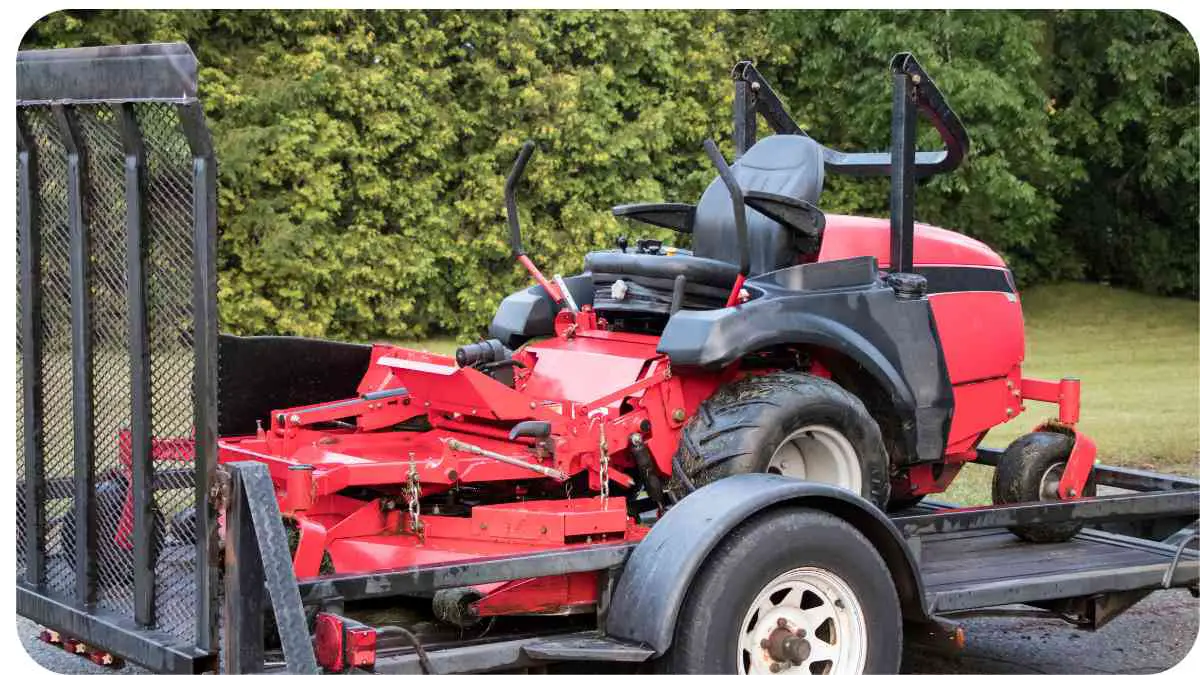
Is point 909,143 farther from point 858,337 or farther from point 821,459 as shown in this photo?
point 821,459

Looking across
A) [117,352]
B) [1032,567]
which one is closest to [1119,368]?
[1032,567]

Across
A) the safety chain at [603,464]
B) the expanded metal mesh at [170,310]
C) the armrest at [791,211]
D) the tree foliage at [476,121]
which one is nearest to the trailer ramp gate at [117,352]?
the expanded metal mesh at [170,310]

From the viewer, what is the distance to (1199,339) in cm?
2123

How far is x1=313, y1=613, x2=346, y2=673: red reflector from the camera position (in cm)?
399

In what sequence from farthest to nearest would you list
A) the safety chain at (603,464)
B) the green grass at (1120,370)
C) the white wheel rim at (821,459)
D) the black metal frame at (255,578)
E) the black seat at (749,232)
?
the green grass at (1120,370) → the black seat at (749,232) → the white wheel rim at (821,459) → the safety chain at (603,464) → the black metal frame at (255,578)

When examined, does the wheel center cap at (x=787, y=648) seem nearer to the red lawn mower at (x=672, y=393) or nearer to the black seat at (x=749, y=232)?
the red lawn mower at (x=672, y=393)

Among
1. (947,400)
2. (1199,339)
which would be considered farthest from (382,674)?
(1199,339)

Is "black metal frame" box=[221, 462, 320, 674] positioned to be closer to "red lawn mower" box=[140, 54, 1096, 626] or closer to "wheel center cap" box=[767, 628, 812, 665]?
"red lawn mower" box=[140, 54, 1096, 626]

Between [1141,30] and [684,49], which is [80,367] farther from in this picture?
[1141,30]

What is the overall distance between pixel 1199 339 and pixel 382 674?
19.2 m

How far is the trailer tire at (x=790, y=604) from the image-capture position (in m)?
4.40

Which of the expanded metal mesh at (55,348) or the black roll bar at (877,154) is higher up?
Answer: the black roll bar at (877,154)

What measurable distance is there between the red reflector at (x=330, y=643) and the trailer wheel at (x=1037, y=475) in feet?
10.5

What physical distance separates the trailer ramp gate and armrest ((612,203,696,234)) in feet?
8.04
